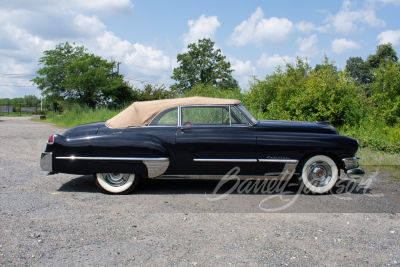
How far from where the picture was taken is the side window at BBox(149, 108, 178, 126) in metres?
5.51

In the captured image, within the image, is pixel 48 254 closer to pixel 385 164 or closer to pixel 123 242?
pixel 123 242

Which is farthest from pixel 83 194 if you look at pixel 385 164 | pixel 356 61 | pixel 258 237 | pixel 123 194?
pixel 356 61

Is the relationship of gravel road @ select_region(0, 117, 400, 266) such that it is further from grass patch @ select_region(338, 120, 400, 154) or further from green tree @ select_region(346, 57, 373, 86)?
green tree @ select_region(346, 57, 373, 86)

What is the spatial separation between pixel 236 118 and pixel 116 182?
7.23 feet

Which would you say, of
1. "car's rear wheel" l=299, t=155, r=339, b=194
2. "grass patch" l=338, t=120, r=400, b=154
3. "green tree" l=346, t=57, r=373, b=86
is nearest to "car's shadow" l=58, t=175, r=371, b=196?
"car's rear wheel" l=299, t=155, r=339, b=194

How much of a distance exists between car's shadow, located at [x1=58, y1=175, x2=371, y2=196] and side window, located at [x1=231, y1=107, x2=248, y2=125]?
114 centimetres

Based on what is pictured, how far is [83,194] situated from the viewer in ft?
17.4

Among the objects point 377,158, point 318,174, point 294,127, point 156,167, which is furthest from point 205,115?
point 377,158

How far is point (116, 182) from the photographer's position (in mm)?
5395

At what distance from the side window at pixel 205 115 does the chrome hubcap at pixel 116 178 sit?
1.28 meters

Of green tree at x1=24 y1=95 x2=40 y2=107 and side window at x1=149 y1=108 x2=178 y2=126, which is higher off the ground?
green tree at x1=24 y1=95 x2=40 y2=107

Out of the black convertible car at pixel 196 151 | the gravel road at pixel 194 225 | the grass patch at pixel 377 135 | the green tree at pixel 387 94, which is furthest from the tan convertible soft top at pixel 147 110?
the green tree at pixel 387 94

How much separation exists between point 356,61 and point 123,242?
67.2 meters

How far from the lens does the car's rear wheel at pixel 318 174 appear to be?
214 inches
